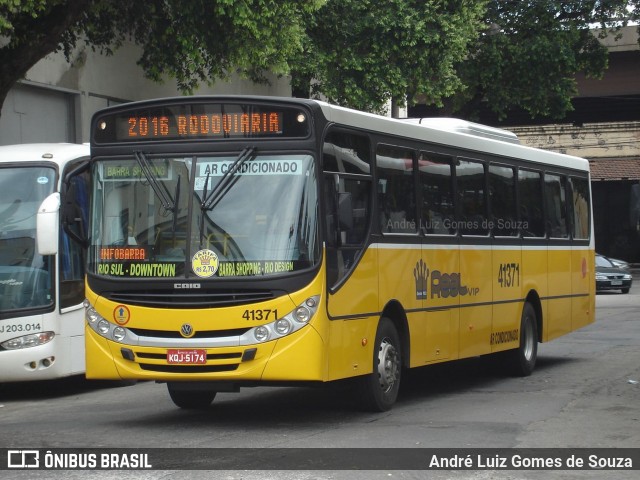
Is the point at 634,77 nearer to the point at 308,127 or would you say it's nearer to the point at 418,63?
the point at 418,63

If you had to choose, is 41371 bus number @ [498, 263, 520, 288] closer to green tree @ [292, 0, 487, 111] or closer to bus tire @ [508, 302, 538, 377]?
bus tire @ [508, 302, 538, 377]

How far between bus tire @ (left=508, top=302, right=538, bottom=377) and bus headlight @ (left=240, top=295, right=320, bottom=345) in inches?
233

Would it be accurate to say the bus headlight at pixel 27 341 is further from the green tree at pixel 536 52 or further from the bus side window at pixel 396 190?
the green tree at pixel 536 52

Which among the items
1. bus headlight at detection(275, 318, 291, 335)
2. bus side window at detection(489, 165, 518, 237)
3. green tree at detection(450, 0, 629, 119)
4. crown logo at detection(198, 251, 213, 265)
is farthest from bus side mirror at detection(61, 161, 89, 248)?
green tree at detection(450, 0, 629, 119)

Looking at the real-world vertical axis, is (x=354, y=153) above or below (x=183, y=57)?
below

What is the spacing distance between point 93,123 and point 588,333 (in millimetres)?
13643

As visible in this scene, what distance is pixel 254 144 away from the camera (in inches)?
412

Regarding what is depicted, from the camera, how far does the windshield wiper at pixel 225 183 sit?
1039 cm

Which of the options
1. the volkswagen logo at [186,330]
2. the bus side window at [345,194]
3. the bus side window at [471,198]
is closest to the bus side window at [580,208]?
the bus side window at [471,198]

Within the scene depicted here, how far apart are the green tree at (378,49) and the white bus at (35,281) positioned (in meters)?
14.3

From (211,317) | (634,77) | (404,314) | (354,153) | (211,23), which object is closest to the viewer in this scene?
(211,317)

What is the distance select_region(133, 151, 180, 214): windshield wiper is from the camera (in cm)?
1051

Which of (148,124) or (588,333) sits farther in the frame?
(588,333)

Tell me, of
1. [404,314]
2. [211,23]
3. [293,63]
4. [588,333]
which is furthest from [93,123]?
[293,63]
